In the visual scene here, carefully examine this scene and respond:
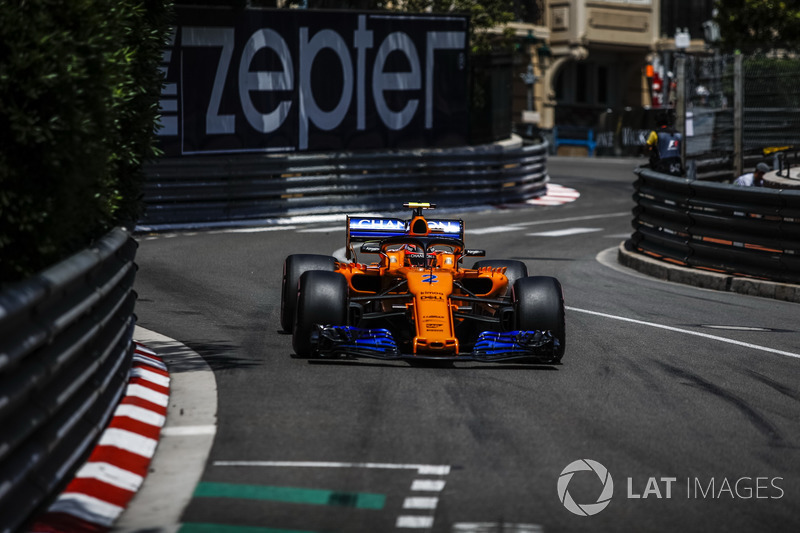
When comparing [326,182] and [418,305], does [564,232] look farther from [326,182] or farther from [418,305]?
[418,305]

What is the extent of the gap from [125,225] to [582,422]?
321 centimetres

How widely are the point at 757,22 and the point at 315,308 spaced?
104 ft

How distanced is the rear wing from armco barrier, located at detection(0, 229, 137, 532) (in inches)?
142

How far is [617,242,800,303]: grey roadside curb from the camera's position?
543 inches

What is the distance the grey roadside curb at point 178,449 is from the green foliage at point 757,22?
30.9 m

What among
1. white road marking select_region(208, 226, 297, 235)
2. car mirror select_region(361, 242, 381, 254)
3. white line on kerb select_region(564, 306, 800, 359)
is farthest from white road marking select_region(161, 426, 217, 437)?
white road marking select_region(208, 226, 297, 235)

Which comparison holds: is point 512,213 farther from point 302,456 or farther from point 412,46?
point 302,456

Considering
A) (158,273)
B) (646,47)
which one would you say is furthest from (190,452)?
(646,47)

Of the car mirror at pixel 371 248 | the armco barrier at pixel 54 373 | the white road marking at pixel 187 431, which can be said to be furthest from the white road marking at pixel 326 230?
the white road marking at pixel 187 431

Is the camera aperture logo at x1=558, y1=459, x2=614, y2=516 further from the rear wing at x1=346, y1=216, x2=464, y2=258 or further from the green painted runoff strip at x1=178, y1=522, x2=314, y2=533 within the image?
the rear wing at x1=346, y1=216, x2=464, y2=258

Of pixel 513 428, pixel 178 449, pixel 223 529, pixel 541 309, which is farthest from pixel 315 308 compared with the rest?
pixel 223 529

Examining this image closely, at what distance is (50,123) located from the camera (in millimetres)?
5812

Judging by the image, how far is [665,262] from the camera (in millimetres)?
15898

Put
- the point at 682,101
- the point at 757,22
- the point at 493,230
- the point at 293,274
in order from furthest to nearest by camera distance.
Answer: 1. the point at 757,22
2. the point at 493,230
3. the point at 682,101
4. the point at 293,274
